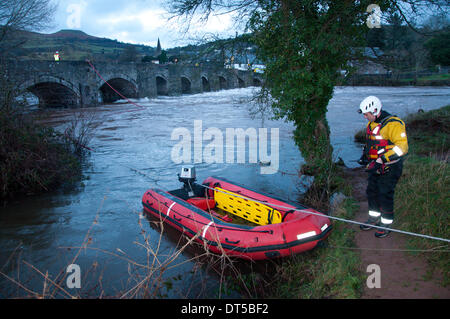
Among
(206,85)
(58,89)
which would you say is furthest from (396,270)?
(206,85)

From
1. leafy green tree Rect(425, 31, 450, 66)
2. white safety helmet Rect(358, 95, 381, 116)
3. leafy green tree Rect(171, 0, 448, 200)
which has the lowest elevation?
white safety helmet Rect(358, 95, 381, 116)

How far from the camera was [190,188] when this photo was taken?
6.40 m

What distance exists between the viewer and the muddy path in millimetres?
2998

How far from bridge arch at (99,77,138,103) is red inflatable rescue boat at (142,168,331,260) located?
23180mm

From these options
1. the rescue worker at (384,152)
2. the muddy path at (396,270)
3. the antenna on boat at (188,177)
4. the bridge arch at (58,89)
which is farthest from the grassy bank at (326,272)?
the bridge arch at (58,89)

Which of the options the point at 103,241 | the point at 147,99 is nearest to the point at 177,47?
the point at 103,241

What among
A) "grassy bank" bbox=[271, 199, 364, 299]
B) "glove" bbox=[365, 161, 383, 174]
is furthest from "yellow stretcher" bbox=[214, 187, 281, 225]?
"glove" bbox=[365, 161, 383, 174]

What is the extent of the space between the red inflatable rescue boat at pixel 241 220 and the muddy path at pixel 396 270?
581 millimetres

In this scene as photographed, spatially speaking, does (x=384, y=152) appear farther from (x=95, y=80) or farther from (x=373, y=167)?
(x=95, y=80)

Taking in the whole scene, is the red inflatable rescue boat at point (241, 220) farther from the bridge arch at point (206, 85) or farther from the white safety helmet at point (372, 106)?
the bridge arch at point (206, 85)

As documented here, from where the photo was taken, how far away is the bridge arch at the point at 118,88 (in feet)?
90.9

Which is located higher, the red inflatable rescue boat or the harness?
the harness

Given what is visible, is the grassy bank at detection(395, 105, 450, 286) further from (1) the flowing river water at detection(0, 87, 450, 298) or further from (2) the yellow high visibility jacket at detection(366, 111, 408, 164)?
(1) the flowing river water at detection(0, 87, 450, 298)

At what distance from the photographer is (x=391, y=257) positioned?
3.65 m
